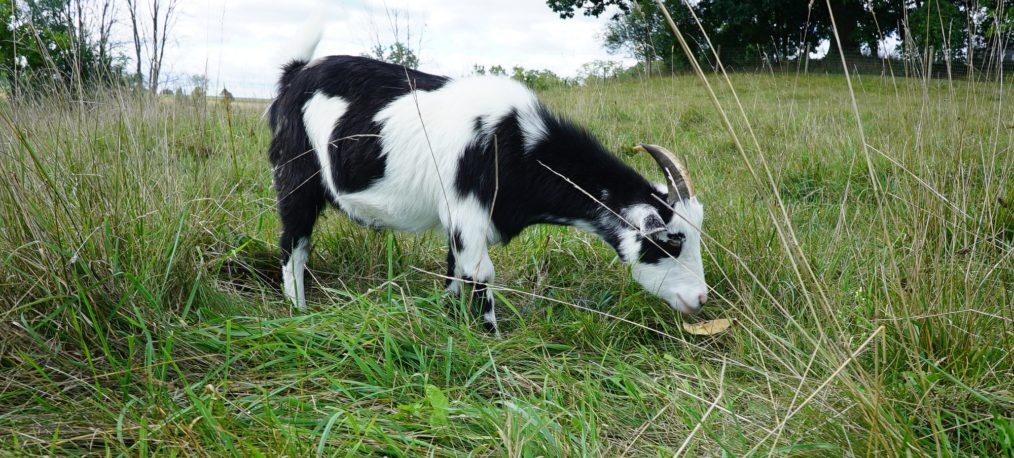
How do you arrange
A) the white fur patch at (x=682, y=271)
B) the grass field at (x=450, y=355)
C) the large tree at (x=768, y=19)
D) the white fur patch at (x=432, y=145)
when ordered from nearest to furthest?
the grass field at (x=450, y=355) < the white fur patch at (x=682, y=271) < the white fur patch at (x=432, y=145) < the large tree at (x=768, y=19)

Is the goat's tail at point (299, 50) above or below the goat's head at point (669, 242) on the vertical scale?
above

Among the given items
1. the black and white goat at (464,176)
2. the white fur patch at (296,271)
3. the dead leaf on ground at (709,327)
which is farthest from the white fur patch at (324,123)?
the dead leaf on ground at (709,327)

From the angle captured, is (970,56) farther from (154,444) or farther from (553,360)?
(154,444)

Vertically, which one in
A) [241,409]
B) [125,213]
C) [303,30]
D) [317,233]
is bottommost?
[241,409]

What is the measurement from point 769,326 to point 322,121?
245 centimetres

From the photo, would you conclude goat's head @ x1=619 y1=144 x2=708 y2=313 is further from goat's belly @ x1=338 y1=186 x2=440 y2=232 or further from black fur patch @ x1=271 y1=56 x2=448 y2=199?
black fur patch @ x1=271 y1=56 x2=448 y2=199

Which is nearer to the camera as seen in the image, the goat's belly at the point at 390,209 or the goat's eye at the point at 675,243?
the goat's eye at the point at 675,243

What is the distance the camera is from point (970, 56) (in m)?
3.09

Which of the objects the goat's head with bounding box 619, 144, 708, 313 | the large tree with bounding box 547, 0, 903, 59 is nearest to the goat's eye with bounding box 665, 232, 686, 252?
the goat's head with bounding box 619, 144, 708, 313

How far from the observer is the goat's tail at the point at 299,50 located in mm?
4137

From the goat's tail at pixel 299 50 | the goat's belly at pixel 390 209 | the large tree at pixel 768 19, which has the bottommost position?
the goat's belly at pixel 390 209

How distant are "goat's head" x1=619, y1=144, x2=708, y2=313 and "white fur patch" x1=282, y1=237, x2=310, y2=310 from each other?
5.46 feet

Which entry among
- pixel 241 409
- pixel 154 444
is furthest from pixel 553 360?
pixel 154 444

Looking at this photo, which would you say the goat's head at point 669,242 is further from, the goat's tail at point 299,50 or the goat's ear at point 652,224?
the goat's tail at point 299,50
